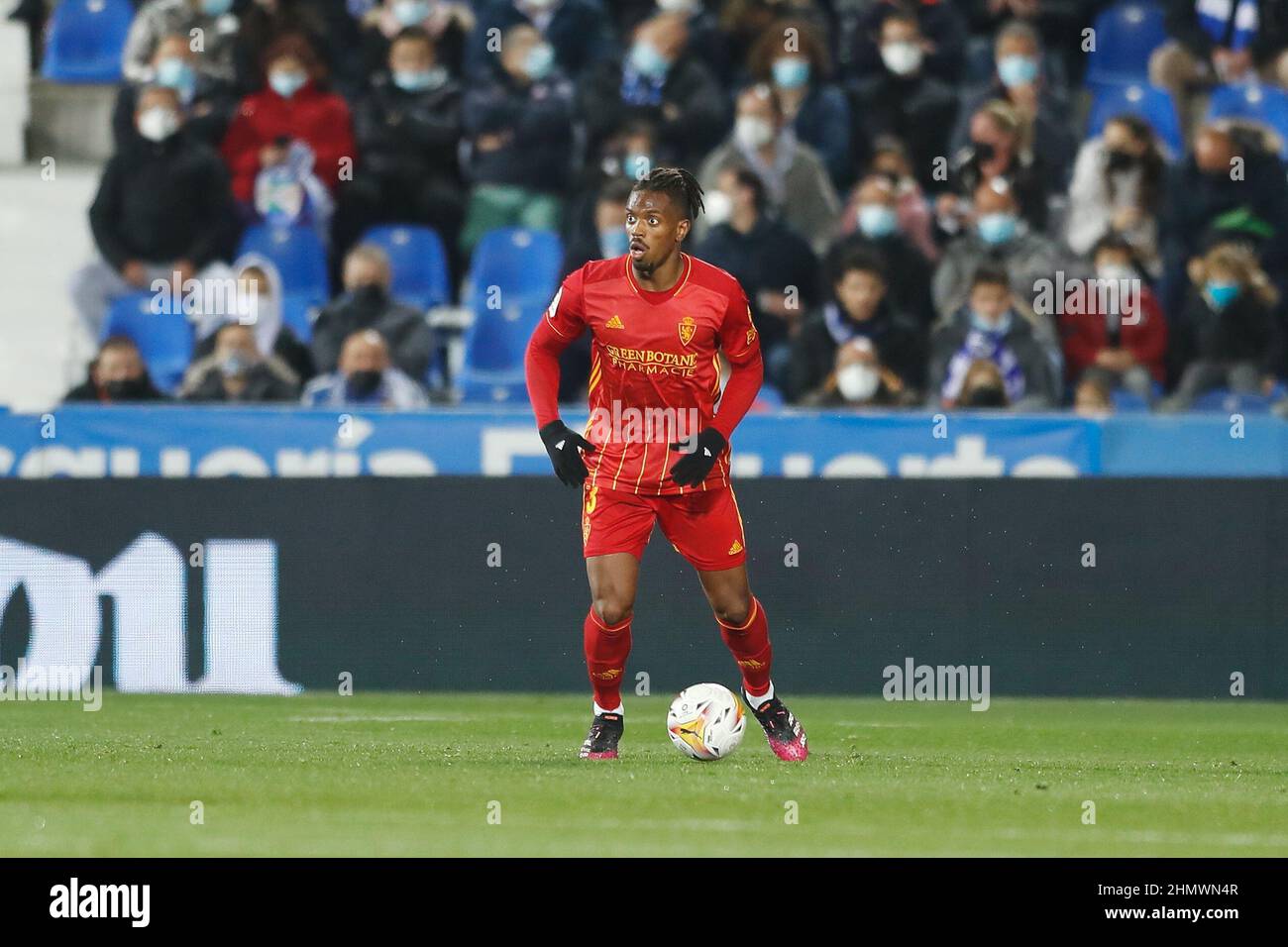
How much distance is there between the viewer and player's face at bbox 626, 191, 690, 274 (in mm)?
8367

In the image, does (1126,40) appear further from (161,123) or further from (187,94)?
(161,123)

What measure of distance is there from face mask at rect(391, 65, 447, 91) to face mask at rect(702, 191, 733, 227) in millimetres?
2123

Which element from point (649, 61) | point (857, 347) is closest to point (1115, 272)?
point (857, 347)

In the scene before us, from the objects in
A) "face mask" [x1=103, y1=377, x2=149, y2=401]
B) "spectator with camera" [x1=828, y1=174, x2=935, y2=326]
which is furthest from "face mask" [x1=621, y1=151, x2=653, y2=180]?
"face mask" [x1=103, y1=377, x2=149, y2=401]

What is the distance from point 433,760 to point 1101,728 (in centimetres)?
342

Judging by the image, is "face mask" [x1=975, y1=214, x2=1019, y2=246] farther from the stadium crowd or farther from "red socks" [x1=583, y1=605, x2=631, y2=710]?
"red socks" [x1=583, y1=605, x2=631, y2=710]

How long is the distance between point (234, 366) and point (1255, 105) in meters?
6.88

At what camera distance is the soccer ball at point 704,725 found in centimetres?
873

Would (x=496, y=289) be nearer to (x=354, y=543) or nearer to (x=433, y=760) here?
(x=354, y=543)

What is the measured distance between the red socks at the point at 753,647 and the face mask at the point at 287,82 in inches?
283

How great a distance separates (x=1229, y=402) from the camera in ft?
→ 43.1

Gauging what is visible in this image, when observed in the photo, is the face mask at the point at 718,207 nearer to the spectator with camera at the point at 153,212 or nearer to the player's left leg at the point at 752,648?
the spectator with camera at the point at 153,212
